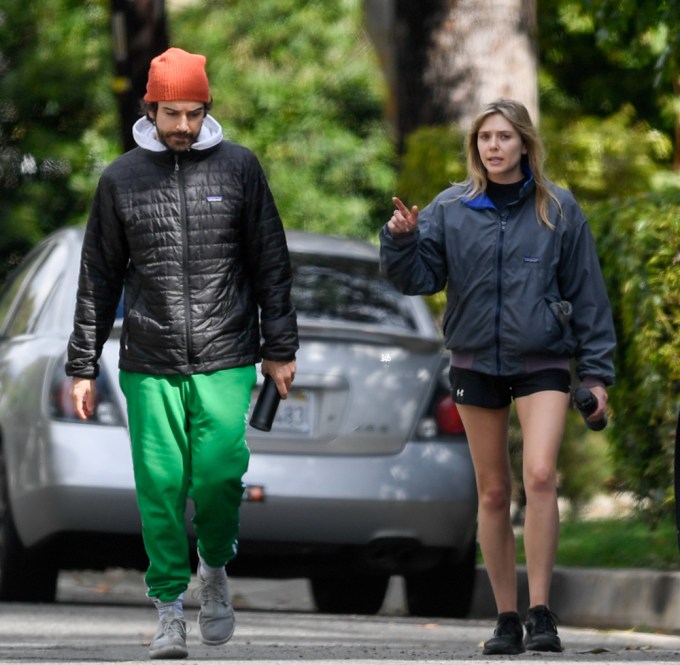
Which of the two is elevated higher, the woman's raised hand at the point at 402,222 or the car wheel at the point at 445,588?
the woman's raised hand at the point at 402,222

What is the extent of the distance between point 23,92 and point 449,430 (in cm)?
966

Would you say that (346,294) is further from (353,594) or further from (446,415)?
(353,594)

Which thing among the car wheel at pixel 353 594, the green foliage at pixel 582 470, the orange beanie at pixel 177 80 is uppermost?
the orange beanie at pixel 177 80

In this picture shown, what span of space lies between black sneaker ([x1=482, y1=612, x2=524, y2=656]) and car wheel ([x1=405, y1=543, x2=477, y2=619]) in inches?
62.3

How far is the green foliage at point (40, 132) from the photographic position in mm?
15703

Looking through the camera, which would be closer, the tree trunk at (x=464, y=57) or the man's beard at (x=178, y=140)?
the man's beard at (x=178, y=140)

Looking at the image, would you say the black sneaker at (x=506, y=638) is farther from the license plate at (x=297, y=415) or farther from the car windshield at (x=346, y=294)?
the car windshield at (x=346, y=294)

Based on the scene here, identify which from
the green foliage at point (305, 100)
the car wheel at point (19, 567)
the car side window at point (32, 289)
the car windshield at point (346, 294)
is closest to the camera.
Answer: the car wheel at point (19, 567)

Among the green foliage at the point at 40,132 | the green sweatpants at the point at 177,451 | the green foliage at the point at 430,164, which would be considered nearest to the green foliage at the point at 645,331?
the green foliage at the point at 430,164

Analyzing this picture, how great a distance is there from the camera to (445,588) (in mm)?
7996

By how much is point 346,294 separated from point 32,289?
1400 mm

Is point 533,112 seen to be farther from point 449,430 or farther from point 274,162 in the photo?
point 274,162

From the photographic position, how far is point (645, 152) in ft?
43.3

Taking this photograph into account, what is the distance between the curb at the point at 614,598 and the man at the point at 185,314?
1.96 metres
